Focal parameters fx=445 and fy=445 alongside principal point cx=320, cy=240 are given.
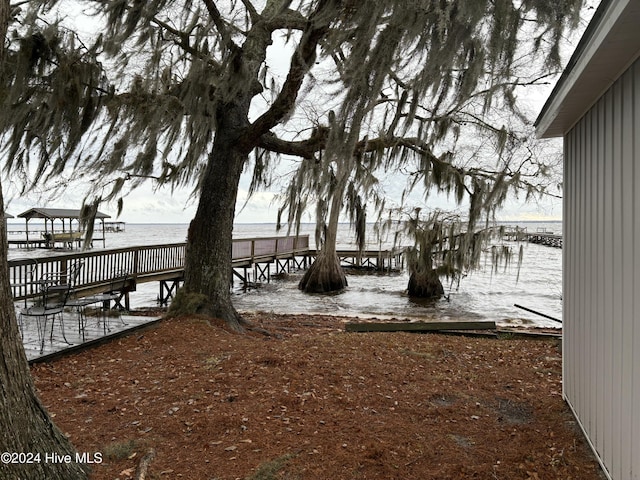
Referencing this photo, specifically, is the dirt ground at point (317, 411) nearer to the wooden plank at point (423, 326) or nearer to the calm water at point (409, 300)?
the wooden plank at point (423, 326)

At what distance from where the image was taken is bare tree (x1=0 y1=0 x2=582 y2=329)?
386cm

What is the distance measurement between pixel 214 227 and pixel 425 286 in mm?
10930

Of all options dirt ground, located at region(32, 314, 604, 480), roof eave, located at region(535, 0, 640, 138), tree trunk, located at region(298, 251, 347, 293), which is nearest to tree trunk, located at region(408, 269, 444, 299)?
tree trunk, located at region(298, 251, 347, 293)

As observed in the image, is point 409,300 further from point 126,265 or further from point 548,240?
point 548,240

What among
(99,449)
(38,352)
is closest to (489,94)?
(99,449)

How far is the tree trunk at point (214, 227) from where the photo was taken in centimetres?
700

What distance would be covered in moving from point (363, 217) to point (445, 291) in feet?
20.2

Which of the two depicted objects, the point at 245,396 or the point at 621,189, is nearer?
the point at 621,189

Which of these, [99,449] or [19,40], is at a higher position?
[19,40]

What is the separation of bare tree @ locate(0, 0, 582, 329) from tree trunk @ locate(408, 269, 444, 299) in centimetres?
943

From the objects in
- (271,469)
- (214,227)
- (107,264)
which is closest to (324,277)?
(107,264)

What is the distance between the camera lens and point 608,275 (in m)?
2.53

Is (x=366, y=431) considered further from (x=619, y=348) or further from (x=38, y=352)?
(x=38, y=352)

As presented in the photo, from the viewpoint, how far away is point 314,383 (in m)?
3.98
